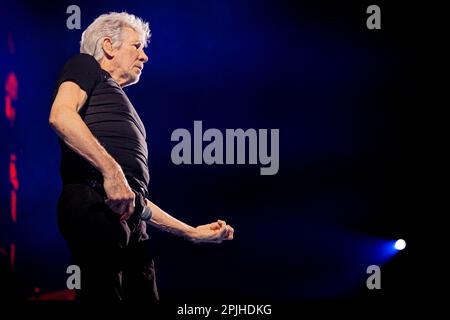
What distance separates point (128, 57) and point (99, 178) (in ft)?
1.88

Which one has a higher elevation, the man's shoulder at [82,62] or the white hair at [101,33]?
the white hair at [101,33]

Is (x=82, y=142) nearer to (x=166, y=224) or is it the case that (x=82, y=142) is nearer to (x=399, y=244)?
(x=166, y=224)

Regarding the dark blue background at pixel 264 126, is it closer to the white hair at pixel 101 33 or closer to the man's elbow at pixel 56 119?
the white hair at pixel 101 33

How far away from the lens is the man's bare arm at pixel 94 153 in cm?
167

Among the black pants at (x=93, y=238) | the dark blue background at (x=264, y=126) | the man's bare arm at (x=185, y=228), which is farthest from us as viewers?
the dark blue background at (x=264, y=126)

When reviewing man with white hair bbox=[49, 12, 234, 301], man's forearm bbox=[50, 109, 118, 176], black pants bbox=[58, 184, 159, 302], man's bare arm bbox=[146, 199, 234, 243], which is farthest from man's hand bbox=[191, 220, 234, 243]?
man's forearm bbox=[50, 109, 118, 176]

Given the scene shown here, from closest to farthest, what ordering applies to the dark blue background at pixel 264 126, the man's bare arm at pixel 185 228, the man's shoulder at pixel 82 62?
1. the man's shoulder at pixel 82 62
2. the man's bare arm at pixel 185 228
3. the dark blue background at pixel 264 126

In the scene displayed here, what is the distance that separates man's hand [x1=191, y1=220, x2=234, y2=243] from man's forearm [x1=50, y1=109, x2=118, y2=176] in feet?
2.27

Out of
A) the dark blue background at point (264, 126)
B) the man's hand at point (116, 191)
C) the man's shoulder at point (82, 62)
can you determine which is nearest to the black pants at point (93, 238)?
the man's hand at point (116, 191)

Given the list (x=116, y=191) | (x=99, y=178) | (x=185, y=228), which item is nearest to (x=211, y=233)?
(x=185, y=228)

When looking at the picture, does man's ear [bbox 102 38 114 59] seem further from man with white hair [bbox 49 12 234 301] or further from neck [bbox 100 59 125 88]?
man with white hair [bbox 49 12 234 301]

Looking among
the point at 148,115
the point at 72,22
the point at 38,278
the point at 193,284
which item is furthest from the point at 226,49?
the point at 38,278

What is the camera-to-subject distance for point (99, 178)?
182 centimetres

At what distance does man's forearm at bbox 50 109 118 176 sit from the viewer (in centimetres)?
169
